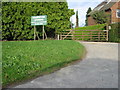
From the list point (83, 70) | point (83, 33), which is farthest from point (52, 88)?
point (83, 33)

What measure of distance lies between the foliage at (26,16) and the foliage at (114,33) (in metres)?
4.93

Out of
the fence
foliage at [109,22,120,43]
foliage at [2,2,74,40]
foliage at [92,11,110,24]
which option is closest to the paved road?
foliage at [2,2,74,40]

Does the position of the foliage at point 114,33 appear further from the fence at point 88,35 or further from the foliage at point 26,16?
the foliage at point 26,16

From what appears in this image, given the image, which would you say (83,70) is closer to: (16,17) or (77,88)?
(77,88)

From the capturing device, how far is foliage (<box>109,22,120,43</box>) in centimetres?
1666

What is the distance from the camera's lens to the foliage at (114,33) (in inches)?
656

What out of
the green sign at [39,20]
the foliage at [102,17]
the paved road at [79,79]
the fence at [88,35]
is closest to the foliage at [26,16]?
the green sign at [39,20]

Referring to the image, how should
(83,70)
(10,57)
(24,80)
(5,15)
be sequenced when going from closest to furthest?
1. (24,80)
2. (83,70)
3. (10,57)
4. (5,15)

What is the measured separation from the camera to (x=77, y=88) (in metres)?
4.23

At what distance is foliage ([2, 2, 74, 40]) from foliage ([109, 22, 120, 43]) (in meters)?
4.93

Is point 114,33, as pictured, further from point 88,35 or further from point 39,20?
point 39,20

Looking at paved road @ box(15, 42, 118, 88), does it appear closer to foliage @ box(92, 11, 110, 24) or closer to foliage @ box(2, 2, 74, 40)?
foliage @ box(2, 2, 74, 40)

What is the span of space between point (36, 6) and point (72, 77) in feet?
38.7

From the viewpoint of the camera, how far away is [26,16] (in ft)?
50.5
